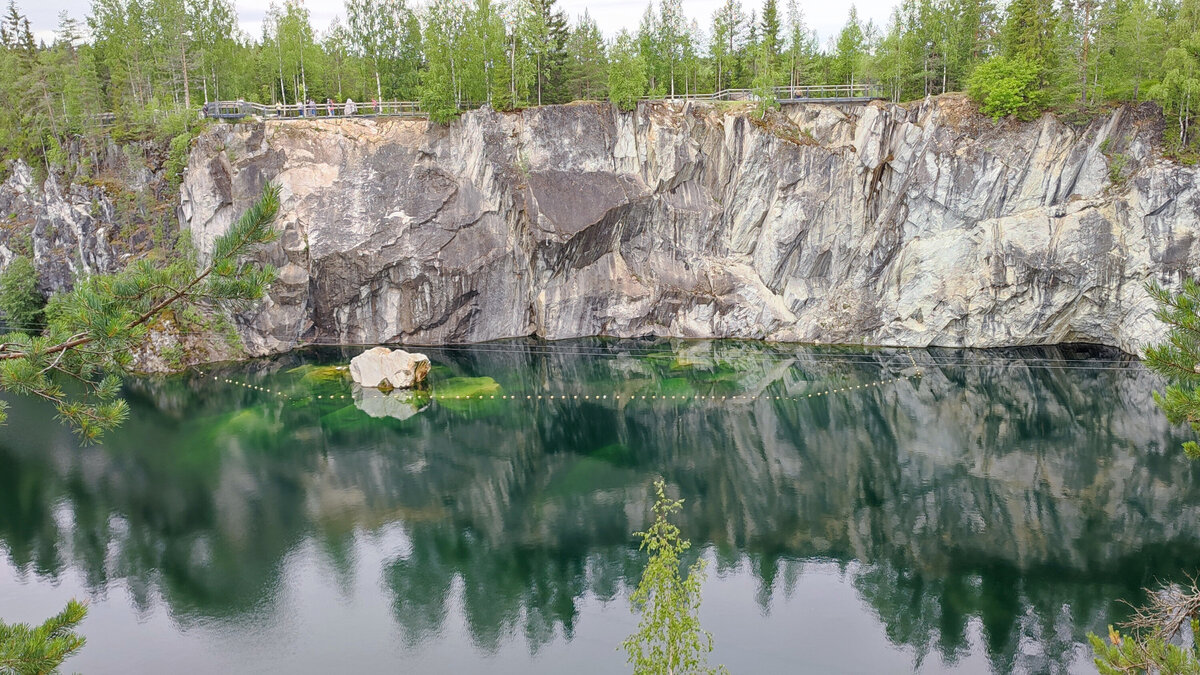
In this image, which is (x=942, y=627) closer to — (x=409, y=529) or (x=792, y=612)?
(x=792, y=612)

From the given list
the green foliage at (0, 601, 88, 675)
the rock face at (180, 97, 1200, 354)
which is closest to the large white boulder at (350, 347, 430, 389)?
the rock face at (180, 97, 1200, 354)

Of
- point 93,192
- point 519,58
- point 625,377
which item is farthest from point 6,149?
point 625,377

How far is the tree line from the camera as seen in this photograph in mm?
40500

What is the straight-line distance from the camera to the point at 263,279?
943 cm

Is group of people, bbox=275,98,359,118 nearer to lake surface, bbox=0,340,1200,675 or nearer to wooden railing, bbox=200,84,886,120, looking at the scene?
wooden railing, bbox=200,84,886,120

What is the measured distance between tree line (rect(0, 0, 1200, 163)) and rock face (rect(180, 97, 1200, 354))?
291cm

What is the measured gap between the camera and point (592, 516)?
25.4 m

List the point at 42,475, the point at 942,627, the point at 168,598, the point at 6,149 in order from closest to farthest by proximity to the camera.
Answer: the point at 942,627 < the point at 168,598 < the point at 42,475 < the point at 6,149

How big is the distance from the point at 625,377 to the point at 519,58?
70.3 ft

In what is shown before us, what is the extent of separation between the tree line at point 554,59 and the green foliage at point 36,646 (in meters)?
42.1

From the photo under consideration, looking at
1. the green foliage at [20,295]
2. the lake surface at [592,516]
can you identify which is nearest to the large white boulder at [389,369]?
the lake surface at [592,516]

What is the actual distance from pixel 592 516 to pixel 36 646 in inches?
747

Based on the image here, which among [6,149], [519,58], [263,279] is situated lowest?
[263,279]

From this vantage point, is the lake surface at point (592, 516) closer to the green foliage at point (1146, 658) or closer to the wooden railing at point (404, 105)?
the green foliage at point (1146, 658)
